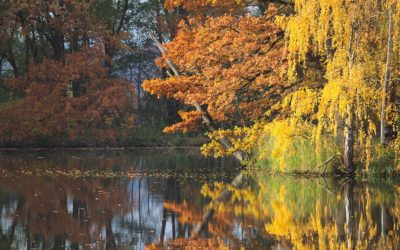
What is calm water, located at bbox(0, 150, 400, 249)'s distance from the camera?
356 inches

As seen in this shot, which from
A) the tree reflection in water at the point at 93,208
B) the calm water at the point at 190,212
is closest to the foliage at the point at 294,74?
the calm water at the point at 190,212

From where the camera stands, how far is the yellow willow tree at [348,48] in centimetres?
1580

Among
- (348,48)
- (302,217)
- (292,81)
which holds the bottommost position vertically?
(302,217)

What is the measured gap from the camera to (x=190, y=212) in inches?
475

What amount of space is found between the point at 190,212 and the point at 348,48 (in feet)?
22.2

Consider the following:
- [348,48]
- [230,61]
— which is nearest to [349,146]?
[348,48]

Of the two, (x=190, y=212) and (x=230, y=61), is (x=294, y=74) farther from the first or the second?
(x=190, y=212)

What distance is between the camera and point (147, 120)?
4753 cm

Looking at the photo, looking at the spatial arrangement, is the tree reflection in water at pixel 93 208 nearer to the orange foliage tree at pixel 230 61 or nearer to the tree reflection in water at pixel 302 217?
the tree reflection in water at pixel 302 217

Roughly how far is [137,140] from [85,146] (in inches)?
121

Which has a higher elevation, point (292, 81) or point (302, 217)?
point (292, 81)

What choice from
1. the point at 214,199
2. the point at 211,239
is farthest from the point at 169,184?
the point at 211,239

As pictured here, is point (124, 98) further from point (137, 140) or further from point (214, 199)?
point (214, 199)

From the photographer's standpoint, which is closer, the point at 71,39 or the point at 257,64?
the point at 257,64
